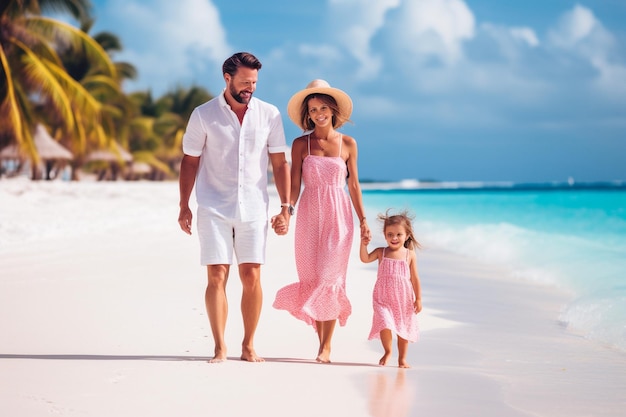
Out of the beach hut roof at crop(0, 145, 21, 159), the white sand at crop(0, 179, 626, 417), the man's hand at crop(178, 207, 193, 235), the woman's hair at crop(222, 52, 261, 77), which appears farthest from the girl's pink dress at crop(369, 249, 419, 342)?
the beach hut roof at crop(0, 145, 21, 159)

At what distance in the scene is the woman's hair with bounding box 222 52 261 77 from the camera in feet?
14.1

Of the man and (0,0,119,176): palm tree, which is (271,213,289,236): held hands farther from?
(0,0,119,176): palm tree

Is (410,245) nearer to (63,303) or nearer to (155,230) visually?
(63,303)

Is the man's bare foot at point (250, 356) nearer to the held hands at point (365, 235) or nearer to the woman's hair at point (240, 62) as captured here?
the held hands at point (365, 235)

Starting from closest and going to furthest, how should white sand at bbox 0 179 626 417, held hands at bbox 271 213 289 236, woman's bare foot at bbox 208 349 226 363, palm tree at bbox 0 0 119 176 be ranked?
white sand at bbox 0 179 626 417 → woman's bare foot at bbox 208 349 226 363 → held hands at bbox 271 213 289 236 → palm tree at bbox 0 0 119 176

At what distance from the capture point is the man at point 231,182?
4.32m

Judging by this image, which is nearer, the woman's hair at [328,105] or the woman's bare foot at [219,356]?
the woman's bare foot at [219,356]

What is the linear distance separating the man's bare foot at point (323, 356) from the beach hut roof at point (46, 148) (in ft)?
95.2

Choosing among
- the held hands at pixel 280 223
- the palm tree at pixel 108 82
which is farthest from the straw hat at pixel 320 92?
the palm tree at pixel 108 82

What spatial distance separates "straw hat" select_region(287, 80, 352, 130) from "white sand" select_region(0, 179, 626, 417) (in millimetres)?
1403

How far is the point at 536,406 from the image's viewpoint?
139 inches

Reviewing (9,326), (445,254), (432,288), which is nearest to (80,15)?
(445,254)

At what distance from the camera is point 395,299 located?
4.37m

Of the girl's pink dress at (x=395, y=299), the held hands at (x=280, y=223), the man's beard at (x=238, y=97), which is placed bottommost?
Answer: the girl's pink dress at (x=395, y=299)
